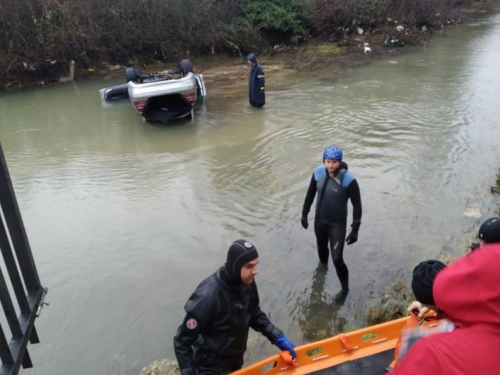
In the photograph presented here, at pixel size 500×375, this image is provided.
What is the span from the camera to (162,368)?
13.7ft

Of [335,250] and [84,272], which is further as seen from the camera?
[84,272]

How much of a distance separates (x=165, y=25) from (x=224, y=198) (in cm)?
1370

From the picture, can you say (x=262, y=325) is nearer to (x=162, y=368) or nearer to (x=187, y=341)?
(x=187, y=341)

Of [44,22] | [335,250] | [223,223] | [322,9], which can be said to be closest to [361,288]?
[335,250]

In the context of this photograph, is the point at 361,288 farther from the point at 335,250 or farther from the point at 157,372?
the point at 157,372

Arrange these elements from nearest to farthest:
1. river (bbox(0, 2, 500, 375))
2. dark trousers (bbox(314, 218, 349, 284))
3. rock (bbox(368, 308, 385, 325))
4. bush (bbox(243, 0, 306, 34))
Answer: rock (bbox(368, 308, 385, 325))
dark trousers (bbox(314, 218, 349, 284))
river (bbox(0, 2, 500, 375))
bush (bbox(243, 0, 306, 34))

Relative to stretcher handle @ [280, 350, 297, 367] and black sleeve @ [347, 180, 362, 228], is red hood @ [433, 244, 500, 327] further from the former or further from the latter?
black sleeve @ [347, 180, 362, 228]

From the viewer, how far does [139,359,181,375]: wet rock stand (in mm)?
4133

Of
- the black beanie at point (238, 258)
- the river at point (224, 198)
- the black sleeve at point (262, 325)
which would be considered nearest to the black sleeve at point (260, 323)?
the black sleeve at point (262, 325)

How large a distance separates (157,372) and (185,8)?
17762 mm

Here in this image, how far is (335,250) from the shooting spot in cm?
499

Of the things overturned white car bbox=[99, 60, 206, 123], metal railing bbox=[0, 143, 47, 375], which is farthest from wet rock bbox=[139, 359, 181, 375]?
overturned white car bbox=[99, 60, 206, 123]

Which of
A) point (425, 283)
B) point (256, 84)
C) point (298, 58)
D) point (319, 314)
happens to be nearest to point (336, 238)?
point (319, 314)

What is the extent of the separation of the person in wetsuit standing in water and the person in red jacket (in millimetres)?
3208
